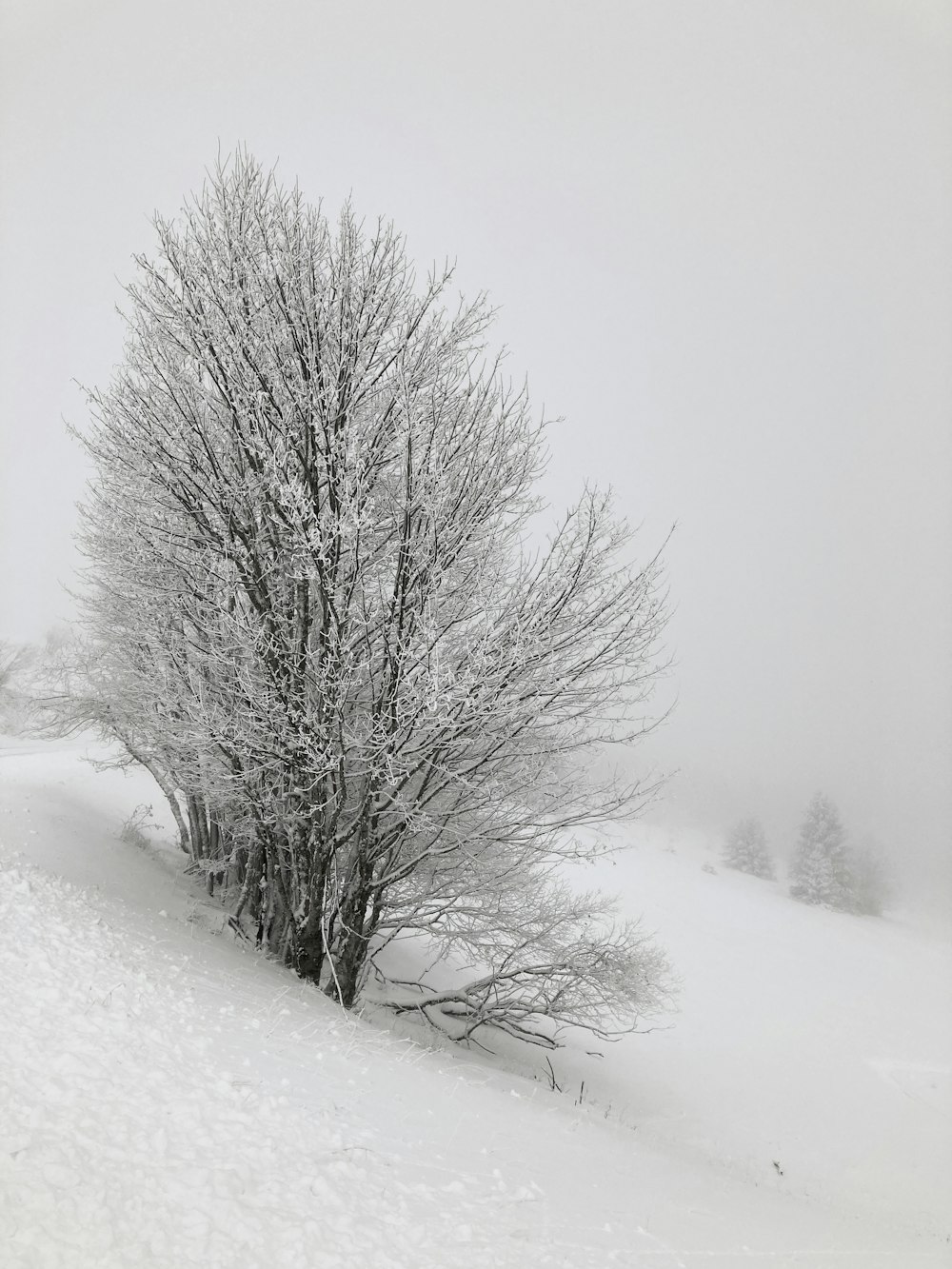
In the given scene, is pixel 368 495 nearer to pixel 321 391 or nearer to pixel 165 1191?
pixel 321 391

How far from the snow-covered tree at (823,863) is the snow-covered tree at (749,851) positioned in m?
4.04

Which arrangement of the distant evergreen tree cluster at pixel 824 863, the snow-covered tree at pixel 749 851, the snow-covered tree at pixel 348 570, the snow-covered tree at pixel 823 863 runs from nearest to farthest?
the snow-covered tree at pixel 348 570, the snow-covered tree at pixel 823 863, the distant evergreen tree cluster at pixel 824 863, the snow-covered tree at pixel 749 851

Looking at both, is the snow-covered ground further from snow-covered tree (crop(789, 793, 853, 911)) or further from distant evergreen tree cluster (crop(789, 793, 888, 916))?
distant evergreen tree cluster (crop(789, 793, 888, 916))

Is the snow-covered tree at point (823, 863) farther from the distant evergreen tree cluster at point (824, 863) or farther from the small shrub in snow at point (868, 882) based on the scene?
the small shrub in snow at point (868, 882)

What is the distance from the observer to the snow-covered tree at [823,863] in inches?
1900

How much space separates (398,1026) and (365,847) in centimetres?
280

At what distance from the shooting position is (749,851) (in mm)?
59219

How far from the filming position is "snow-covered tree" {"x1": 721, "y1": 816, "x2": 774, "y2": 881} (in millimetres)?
58406

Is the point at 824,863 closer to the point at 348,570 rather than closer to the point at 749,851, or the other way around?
the point at 749,851

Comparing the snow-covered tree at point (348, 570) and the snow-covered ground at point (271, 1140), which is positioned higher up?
the snow-covered tree at point (348, 570)

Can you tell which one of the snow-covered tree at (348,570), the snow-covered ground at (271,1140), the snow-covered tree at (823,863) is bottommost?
the snow-covered ground at (271,1140)

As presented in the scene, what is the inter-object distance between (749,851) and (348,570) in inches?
2391

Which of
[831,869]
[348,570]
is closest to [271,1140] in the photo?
[348,570]

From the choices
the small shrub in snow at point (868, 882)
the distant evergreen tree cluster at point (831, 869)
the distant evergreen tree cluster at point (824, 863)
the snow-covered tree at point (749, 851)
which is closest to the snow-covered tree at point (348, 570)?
the distant evergreen tree cluster at point (824, 863)
